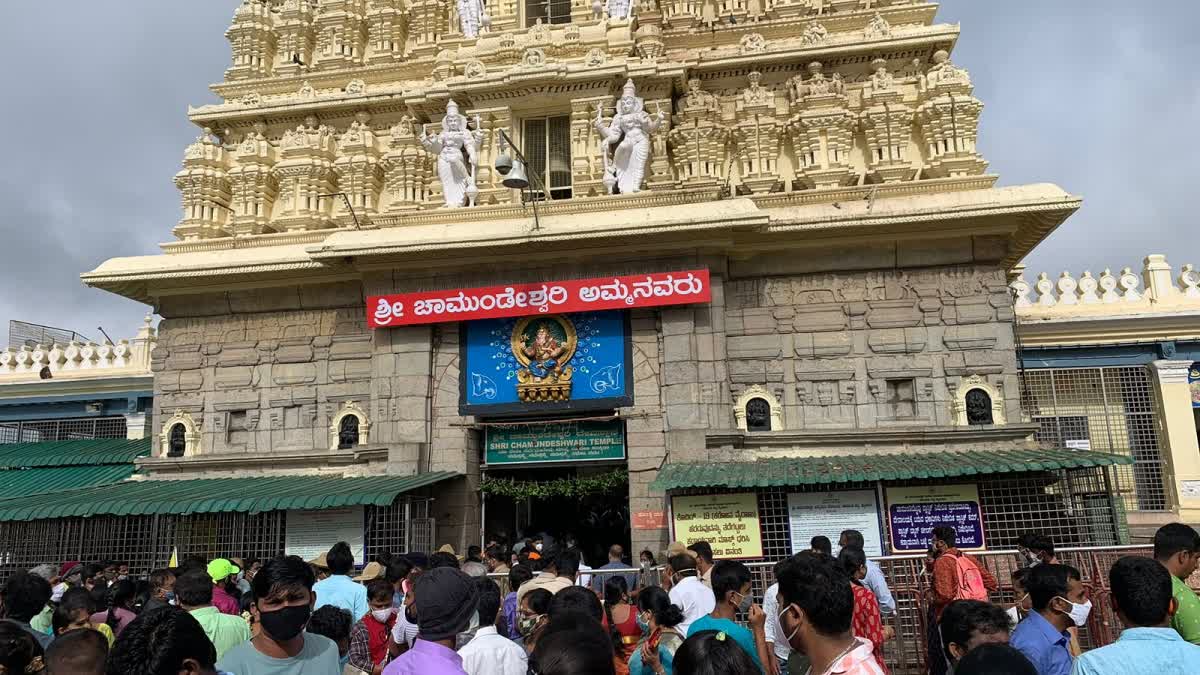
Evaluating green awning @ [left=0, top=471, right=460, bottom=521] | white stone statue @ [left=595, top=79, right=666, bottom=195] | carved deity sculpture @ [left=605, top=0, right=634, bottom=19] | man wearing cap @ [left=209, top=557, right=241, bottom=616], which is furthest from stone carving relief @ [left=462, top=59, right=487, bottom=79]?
man wearing cap @ [left=209, top=557, right=241, bottom=616]

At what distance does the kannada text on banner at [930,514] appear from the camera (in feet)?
38.0

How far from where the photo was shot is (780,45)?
16562 mm

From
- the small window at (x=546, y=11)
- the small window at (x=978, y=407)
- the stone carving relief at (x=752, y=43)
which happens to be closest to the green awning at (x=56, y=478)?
the small window at (x=546, y=11)

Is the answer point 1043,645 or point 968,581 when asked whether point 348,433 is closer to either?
point 968,581

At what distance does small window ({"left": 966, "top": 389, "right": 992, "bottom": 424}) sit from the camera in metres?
13.2

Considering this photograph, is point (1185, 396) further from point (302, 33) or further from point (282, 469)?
point (302, 33)

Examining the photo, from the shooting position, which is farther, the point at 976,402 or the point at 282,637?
the point at 976,402

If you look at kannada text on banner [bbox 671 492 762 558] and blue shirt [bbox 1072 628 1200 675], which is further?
kannada text on banner [bbox 671 492 762 558]

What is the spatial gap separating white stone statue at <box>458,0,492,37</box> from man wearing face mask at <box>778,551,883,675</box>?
16298 mm

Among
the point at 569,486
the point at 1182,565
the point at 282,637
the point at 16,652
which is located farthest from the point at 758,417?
the point at 16,652

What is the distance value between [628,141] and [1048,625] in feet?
39.5

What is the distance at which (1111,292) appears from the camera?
18672 millimetres

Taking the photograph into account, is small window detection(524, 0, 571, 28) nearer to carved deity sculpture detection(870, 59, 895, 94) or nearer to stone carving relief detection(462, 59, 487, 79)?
stone carving relief detection(462, 59, 487, 79)

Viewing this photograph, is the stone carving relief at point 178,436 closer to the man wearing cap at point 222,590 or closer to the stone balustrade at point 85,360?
the stone balustrade at point 85,360
